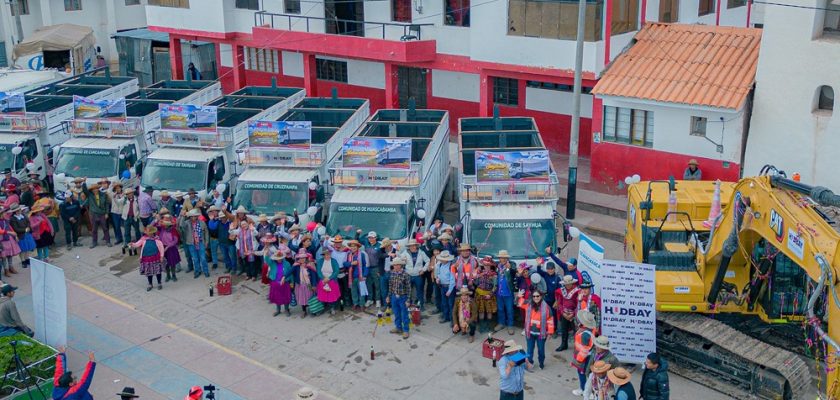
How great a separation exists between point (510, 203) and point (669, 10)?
11284mm

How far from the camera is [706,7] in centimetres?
2830

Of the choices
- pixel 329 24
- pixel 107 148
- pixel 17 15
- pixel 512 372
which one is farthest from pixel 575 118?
pixel 17 15

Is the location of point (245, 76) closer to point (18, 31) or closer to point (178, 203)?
point (18, 31)

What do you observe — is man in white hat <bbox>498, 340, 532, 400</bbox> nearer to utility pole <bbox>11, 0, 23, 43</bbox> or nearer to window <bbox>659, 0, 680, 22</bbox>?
window <bbox>659, 0, 680, 22</bbox>

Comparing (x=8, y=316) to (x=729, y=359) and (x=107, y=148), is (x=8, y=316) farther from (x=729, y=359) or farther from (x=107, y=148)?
(x=729, y=359)

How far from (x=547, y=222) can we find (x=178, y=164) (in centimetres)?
950

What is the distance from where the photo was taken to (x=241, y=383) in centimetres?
1502

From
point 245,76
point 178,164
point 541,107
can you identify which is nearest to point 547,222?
point 178,164

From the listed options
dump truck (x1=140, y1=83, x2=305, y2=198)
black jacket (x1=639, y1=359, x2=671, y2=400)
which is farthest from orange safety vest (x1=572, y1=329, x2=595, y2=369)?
dump truck (x1=140, y1=83, x2=305, y2=198)

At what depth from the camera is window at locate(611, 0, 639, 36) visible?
23486mm

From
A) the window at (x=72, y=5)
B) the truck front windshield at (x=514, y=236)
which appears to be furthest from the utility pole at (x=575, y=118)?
the window at (x=72, y=5)

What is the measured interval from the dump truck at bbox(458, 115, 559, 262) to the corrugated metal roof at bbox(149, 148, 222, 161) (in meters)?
6.45

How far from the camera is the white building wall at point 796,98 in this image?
19.3 m

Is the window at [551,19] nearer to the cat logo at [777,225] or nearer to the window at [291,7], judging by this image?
the window at [291,7]
